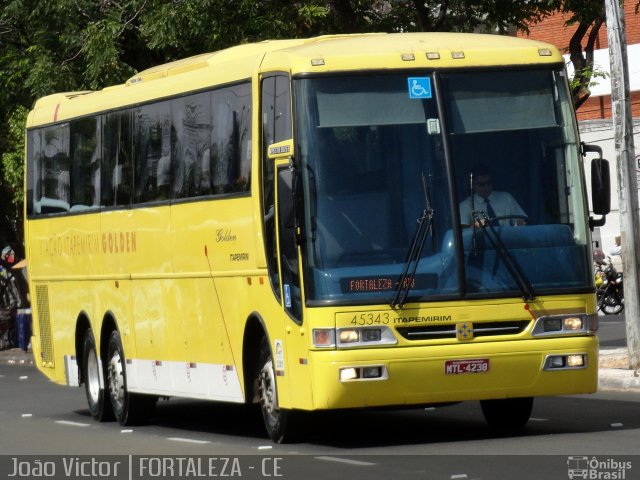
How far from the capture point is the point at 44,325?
→ 21.0 m

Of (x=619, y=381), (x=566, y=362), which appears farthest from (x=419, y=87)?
(x=619, y=381)

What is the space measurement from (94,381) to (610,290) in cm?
1902

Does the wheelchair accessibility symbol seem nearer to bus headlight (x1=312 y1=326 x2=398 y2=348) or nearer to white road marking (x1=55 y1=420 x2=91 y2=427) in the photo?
bus headlight (x1=312 y1=326 x2=398 y2=348)

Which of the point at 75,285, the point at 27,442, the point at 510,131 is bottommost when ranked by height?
the point at 27,442

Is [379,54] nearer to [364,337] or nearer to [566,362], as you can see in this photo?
[364,337]

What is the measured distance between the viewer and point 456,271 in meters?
13.2

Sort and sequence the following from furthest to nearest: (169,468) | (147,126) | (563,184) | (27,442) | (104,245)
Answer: (104,245) < (147,126) < (27,442) < (563,184) < (169,468)

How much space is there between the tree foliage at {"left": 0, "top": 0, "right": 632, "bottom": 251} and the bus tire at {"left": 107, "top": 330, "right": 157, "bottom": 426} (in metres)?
5.84

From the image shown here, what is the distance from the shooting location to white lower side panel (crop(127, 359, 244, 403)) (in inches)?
592

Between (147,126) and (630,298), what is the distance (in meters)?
6.33

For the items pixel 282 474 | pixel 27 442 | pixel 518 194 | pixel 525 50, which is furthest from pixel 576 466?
pixel 27 442

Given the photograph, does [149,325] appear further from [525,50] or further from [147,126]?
[525,50]

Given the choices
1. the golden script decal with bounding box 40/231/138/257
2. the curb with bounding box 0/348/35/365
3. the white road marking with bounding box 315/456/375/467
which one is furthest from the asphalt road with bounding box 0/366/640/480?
the curb with bounding box 0/348/35/365

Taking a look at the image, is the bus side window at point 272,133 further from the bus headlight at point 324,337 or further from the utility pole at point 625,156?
the utility pole at point 625,156
